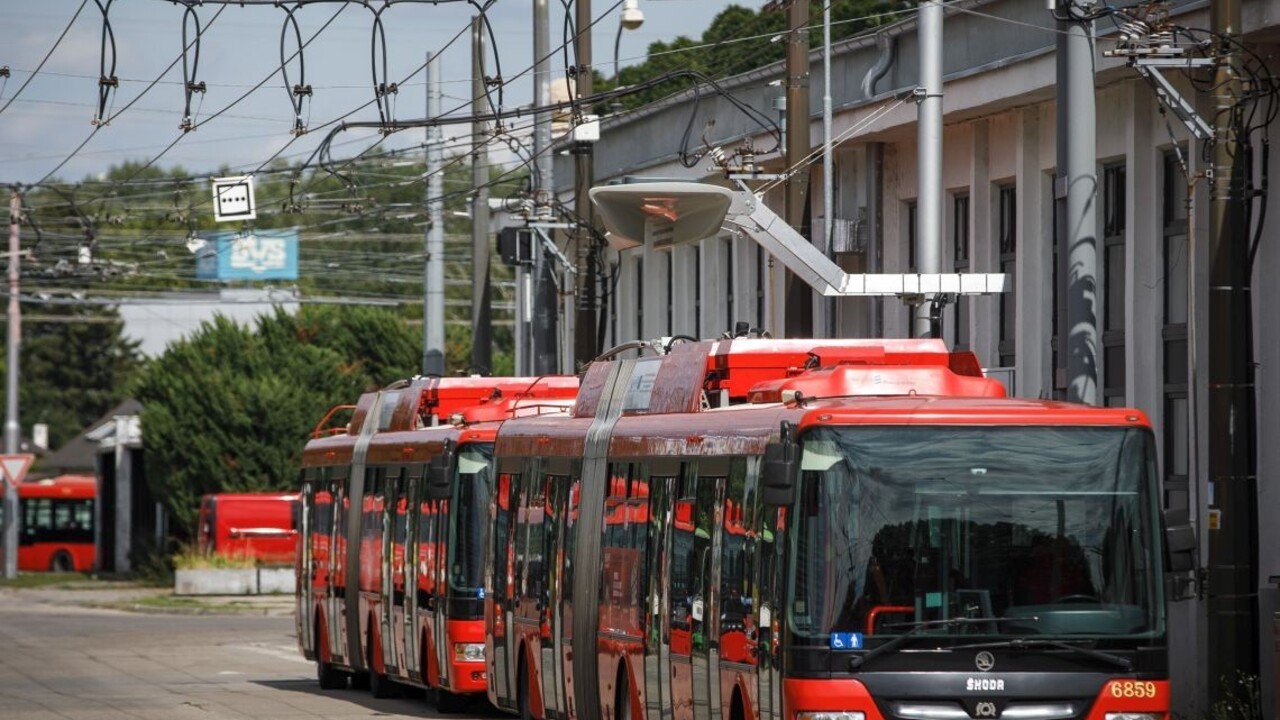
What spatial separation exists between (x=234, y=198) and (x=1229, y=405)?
77.3 feet

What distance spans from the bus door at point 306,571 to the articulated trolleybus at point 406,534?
19mm

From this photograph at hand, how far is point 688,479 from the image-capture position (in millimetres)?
15477

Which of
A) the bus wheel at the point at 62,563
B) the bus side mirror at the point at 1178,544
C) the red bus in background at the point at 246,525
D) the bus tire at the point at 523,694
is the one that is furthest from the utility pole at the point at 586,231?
the bus wheel at the point at 62,563

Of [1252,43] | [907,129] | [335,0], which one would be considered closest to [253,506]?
[907,129]

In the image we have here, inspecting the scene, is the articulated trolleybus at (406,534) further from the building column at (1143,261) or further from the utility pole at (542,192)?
the utility pole at (542,192)

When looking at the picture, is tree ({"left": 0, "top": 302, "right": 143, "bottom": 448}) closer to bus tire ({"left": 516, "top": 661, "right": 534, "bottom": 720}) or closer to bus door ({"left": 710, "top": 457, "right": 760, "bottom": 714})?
bus tire ({"left": 516, "top": 661, "right": 534, "bottom": 720})

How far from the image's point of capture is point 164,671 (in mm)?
30734

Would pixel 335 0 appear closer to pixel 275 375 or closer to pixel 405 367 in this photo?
pixel 275 375

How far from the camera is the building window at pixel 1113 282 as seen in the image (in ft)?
81.1

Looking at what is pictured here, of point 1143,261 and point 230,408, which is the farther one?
point 230,408

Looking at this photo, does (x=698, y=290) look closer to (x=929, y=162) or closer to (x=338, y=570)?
(x=338, y=570)

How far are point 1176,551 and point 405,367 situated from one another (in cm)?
5200

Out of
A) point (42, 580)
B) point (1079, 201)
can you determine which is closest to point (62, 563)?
point (42, 580)

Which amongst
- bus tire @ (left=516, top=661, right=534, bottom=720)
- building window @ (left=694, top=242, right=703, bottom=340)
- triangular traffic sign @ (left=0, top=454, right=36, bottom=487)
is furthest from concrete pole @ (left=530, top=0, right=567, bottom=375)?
triangular traffic sign @ (left=0, top=454, right=36, bottom=487)
